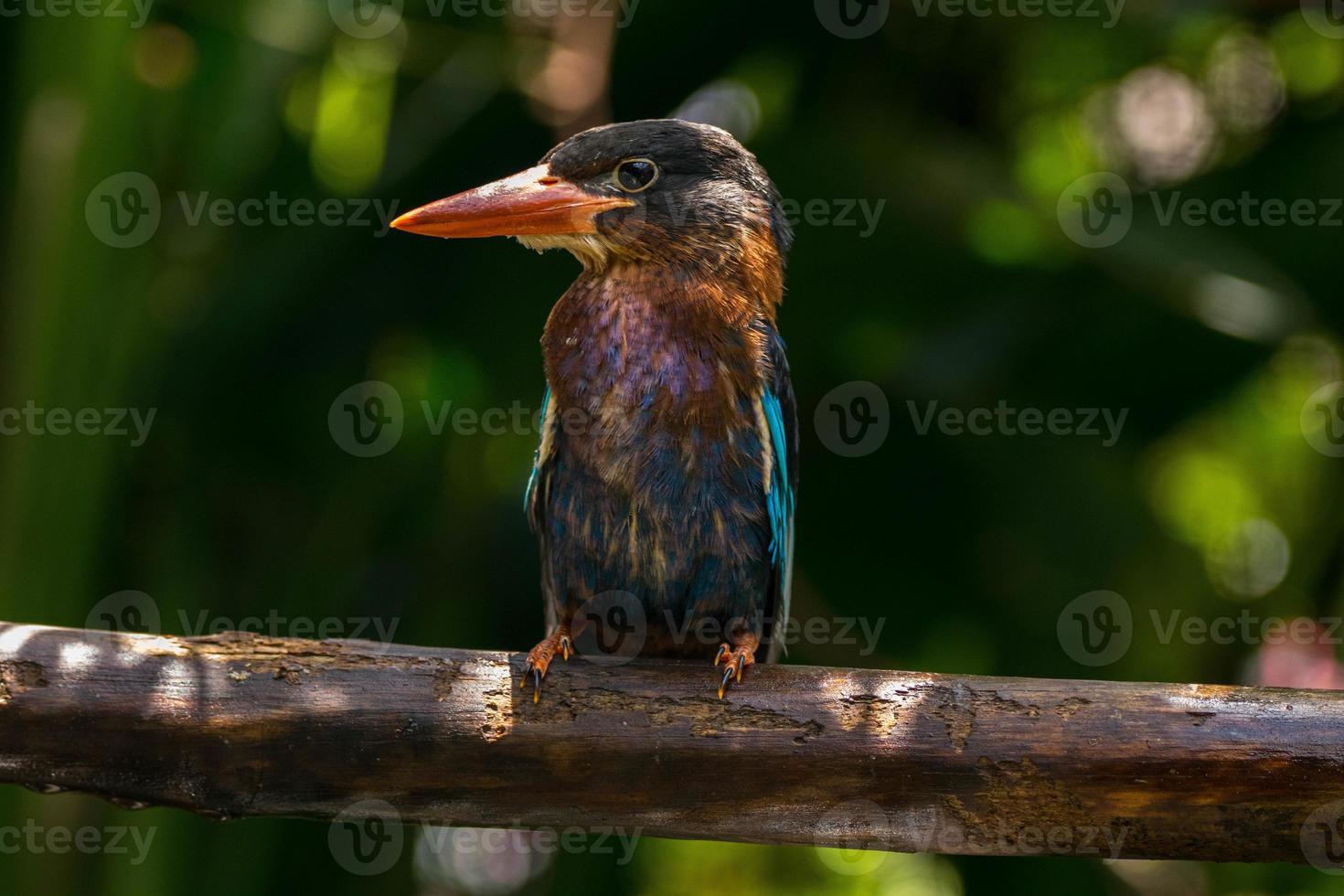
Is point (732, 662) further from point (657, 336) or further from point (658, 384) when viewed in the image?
point (657, 336)

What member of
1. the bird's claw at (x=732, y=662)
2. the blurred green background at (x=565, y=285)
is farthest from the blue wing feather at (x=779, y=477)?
the blurred green background at (x=565, y=285)

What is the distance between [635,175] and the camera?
3.48 meters

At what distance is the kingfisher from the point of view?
10.7 ft

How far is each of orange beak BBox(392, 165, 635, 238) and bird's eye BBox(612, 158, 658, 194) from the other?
0.05 m

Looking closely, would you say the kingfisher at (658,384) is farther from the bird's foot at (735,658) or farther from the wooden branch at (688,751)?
the wooden branch at (688,751)

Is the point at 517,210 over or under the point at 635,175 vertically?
under

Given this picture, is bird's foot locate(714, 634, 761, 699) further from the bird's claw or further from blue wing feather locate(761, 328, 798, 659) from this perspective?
blue wing feather locate(761, 328, 798, 659)

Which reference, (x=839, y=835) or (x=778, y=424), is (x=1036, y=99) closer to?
(x=778, y=424)

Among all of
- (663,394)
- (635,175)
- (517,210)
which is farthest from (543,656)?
(635,175)

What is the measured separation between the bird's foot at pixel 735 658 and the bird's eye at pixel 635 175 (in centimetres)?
126

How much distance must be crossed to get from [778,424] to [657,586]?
0.56m

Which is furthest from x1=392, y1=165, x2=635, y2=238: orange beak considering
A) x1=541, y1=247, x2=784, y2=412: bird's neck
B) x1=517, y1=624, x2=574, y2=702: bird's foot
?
x1=517, y1=624, x2=574, y2=702: bird's foot

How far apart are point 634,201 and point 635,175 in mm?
82

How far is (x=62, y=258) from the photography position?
4.36 m
